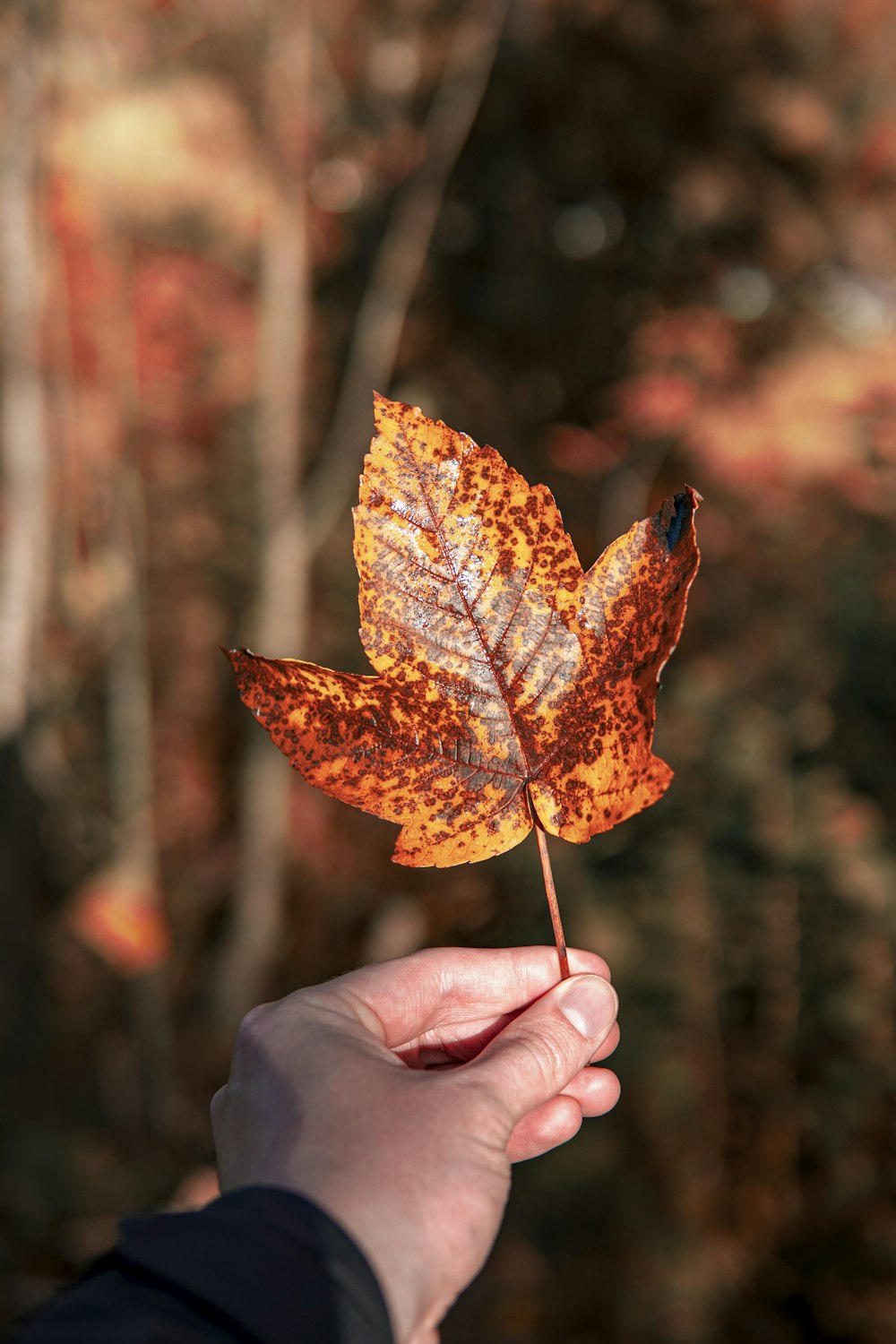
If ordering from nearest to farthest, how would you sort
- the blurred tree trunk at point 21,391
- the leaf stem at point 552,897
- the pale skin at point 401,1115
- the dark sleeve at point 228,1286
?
1. the dark sleeve at point 228,1286
2. the pale skin at point 401,1115
3. the leaf stem at point 552,897
4. the blurred tree trunk at point 21,391

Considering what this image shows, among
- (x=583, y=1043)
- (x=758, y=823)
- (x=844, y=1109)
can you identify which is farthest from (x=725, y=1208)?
(x=583, y=1043)

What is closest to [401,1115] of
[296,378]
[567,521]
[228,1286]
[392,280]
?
[228,1286]

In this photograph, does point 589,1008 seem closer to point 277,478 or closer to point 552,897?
point 552,897

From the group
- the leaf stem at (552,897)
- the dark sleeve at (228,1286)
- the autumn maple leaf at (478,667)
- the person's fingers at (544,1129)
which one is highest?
the autumn maple leaf at (478,667)

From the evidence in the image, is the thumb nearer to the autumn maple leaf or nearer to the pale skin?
the pale skin

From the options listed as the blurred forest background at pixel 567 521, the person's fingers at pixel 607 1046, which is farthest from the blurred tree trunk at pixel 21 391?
the person's fingers at pixel 607 1046

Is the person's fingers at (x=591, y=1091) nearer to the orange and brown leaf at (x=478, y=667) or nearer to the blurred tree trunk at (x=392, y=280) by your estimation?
the orange and brown leaf at (x=478, y=667)
